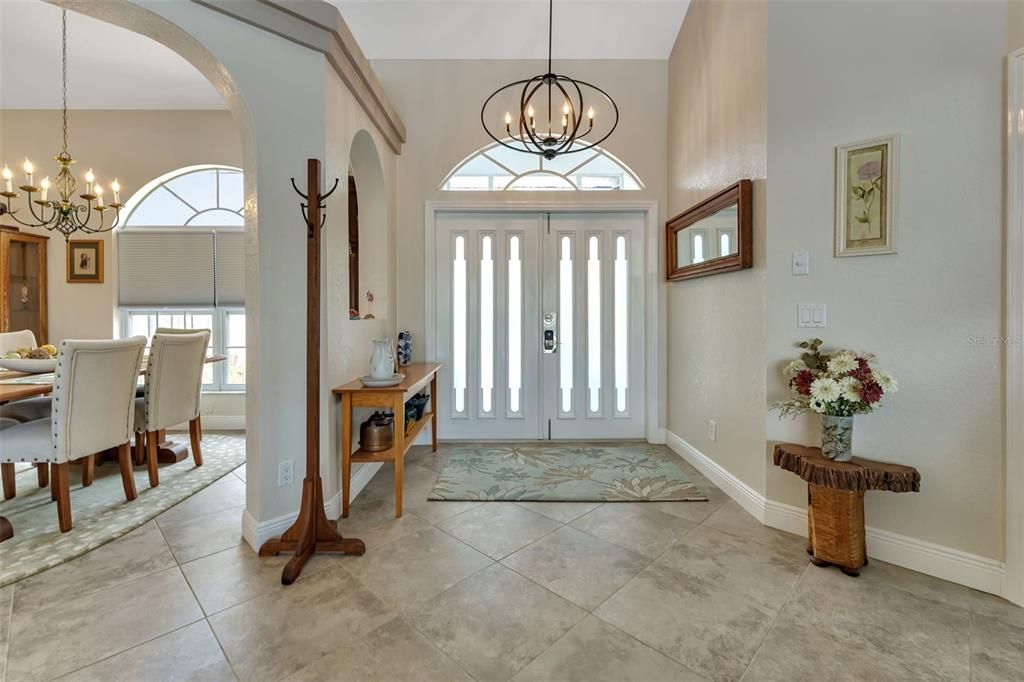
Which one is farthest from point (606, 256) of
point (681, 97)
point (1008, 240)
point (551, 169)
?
point (1008, 240)

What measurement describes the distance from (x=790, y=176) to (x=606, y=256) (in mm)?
1664

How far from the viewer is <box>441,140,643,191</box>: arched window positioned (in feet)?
11.9

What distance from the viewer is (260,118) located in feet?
6.42

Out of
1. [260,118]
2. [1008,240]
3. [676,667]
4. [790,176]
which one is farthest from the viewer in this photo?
[790,176]

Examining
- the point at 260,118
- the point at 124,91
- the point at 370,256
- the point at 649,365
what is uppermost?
the point at 124,91

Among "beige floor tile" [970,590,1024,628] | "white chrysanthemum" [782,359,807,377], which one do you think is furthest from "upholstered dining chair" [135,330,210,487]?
"beige floor tile" [970,590,1024,628]

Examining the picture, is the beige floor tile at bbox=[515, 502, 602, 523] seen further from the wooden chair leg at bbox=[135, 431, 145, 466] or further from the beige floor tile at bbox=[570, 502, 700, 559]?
the wooden chair leg at bbox=[135, 431, 145, 466]

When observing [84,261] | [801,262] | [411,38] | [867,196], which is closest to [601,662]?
[801,262]

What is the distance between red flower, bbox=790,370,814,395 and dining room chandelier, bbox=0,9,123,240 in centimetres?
467

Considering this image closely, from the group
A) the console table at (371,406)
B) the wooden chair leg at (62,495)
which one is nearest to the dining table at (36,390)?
the wooden chair leg at (62,495)

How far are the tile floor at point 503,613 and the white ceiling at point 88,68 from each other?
381cm

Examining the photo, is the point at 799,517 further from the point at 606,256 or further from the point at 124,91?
the point at 124,91

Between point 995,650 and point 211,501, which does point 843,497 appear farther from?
point 211,501

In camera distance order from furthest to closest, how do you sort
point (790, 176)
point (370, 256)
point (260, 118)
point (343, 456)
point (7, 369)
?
point (370, 256) < point (7, 369) < point (343, 456) < point (790, 176) < point (260, 118)
